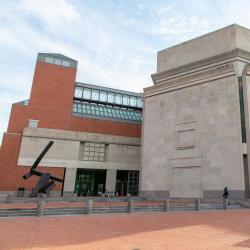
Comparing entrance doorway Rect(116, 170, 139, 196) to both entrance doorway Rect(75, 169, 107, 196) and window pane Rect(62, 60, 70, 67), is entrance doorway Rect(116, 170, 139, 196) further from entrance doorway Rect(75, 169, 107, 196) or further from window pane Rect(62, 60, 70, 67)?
window pane Rect(62, 60, 70, 67)

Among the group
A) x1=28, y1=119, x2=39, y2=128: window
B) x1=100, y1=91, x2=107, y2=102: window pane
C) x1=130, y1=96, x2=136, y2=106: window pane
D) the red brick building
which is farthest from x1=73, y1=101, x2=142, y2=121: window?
x1=28, y1=119, x2=39, y2=128: window

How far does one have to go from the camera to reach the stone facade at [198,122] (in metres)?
27.6

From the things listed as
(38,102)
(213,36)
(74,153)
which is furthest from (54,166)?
(213,36)

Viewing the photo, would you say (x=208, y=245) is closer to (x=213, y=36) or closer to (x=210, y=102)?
(x=210, y=102)

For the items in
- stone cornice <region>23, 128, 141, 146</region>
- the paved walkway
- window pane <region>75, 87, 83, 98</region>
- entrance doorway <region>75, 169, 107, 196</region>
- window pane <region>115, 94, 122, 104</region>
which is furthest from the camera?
window pane <region>115, 94, 122, 104</region>

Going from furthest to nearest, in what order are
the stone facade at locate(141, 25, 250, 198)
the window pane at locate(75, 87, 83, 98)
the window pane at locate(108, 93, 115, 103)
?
the window pane at locate(108, 93, 115, 103), the window pane at locate(75, 87, 83, 98), the stone facade at locate(141, 25, 250, 198)

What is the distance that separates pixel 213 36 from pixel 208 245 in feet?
107

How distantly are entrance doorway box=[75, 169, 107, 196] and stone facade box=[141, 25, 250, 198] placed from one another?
1179 centimetres

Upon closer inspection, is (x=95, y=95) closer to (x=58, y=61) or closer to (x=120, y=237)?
(x=58, y=61)

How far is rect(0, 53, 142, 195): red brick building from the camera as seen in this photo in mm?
37375

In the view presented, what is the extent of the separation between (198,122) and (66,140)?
20.4m

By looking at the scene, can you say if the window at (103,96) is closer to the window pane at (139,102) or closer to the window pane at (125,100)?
the window pane at (125,100)

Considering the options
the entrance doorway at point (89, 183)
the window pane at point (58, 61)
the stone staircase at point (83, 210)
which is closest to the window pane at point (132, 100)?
the entrance doorway at point (89, 183)

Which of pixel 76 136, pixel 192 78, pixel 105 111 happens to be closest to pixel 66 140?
pixel 76 136
